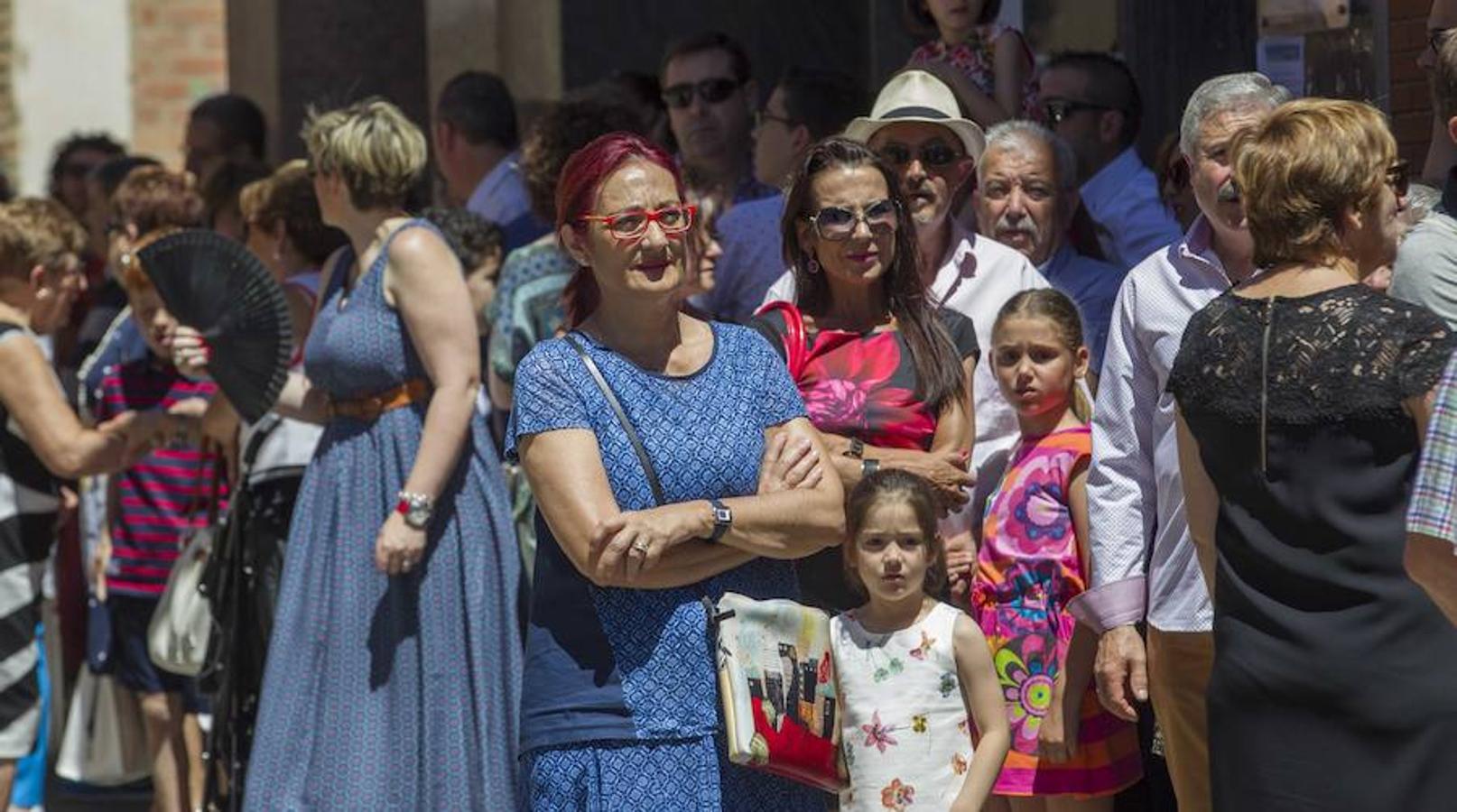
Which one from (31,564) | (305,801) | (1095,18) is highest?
(1095,18)

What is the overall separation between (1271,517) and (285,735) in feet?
11.1

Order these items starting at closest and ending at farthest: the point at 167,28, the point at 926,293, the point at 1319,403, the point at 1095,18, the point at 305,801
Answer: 1. the point at 1319,403
2. the point at 926,293
3. the point at 305,801
4. the point at 1095,18
5. the point at 167,28

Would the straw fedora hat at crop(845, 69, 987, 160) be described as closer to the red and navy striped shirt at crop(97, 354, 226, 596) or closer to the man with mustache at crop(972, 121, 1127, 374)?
the man with mustache at crop(972, 121, 1127, 374)

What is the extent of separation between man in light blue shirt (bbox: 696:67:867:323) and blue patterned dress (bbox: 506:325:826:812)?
234 centimetres

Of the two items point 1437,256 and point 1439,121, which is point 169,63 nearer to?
point 1439,121

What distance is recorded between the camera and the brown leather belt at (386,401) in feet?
23.3

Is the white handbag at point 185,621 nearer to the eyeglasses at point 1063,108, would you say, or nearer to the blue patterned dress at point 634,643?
the eyeglasses at point 1063,108

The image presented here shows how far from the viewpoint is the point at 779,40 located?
10633mm

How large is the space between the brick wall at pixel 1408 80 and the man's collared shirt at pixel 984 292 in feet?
4.01

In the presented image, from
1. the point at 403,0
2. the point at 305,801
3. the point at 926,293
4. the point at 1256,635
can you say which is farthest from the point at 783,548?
the point at 403,0

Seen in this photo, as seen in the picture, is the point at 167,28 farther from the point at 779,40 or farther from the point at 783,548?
the point at 783,548

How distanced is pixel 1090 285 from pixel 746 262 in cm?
100

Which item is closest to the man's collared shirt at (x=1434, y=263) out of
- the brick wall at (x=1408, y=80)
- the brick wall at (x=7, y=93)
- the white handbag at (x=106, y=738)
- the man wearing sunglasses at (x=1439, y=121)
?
the man wearing sunglasses at (x=1439, y=121)

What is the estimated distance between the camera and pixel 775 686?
4.82 meters
